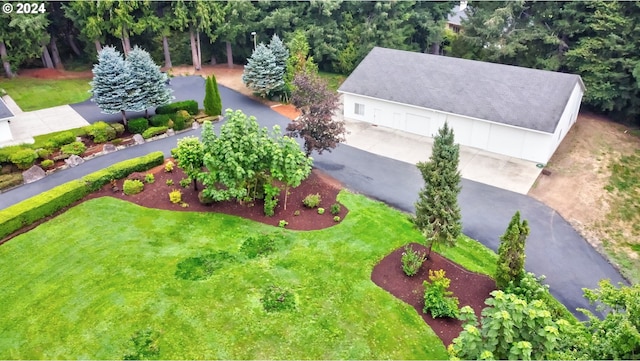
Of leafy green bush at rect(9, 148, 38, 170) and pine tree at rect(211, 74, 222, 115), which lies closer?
leafy green bush at rect(9, 148, 38, 170)

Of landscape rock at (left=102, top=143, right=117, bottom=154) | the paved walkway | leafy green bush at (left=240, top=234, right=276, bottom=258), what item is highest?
the paved walkway

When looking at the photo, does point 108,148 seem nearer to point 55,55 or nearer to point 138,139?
point 138,139

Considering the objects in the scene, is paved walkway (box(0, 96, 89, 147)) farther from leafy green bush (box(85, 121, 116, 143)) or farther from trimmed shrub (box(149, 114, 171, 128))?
trimmed shrub (box(149, 114, 171, 128))

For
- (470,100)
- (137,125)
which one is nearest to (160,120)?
(137,125)

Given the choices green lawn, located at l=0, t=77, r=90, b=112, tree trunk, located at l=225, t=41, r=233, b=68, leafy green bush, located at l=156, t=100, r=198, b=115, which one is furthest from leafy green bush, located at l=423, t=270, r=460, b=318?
tree trunk, located at l=225, t=41, r=233, b=68

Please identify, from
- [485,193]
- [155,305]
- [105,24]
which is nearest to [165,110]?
[105,24]
